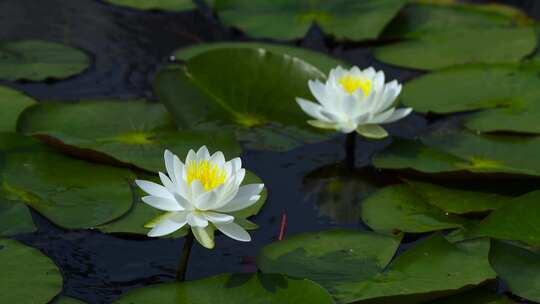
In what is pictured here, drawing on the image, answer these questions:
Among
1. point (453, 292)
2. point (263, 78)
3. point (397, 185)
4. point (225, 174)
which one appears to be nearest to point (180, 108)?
point (263, 78)

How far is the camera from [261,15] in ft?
12.6

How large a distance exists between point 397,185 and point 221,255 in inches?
25.9

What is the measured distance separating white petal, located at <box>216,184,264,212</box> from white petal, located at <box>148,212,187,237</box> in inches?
3.6

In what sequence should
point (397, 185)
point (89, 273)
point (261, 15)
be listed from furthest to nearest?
1. point (261, 15)
2. point (397, 185)
3. point (89, 273)

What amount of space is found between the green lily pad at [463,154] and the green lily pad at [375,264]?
0.44 m

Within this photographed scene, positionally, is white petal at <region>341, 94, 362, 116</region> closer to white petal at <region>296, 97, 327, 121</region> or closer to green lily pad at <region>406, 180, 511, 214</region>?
white petal at <region>296, 97, 327, 121</region>

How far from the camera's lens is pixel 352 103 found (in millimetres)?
2699

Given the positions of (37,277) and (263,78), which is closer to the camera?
(37,277)

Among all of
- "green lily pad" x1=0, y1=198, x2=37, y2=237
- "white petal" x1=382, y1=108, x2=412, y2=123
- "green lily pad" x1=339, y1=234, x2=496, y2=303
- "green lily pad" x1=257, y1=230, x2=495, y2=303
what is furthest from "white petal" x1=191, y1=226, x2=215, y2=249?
"white petal" x1=382, y1=108, x2=412, y2=123

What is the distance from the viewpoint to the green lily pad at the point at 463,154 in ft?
8.91

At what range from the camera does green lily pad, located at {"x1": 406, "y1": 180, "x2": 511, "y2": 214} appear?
2.58 m

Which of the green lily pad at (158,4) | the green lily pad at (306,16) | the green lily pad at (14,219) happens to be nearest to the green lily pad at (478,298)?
the green lily pad at (14,219)

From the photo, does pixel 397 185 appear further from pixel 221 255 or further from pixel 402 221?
pixel 221 255

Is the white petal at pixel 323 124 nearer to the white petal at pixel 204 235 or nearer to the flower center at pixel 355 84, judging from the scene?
the flower center at pixel 355 84
